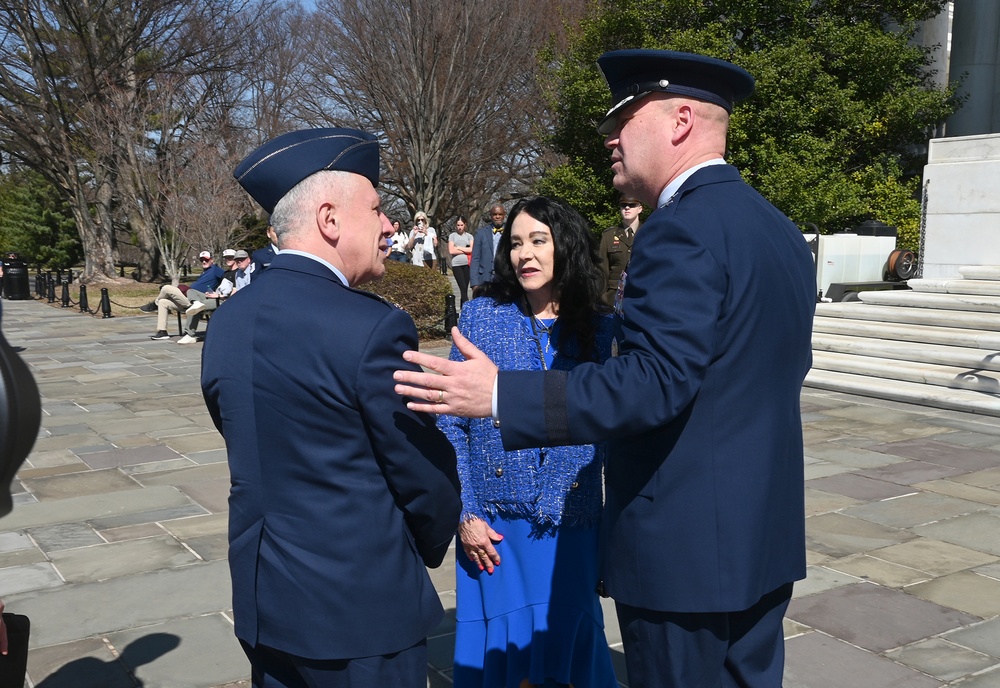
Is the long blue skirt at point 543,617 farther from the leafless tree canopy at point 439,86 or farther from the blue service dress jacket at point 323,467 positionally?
the leafless tree canopy at point 439,86

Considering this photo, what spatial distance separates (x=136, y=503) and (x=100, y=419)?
3.27m

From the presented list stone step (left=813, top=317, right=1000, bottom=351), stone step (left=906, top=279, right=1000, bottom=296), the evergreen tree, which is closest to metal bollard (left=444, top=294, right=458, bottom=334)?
stone step (left=813, top=317, right=1000, bottom=351)

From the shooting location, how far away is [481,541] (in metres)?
2.91

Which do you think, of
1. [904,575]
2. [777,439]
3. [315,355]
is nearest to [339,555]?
[315,355]

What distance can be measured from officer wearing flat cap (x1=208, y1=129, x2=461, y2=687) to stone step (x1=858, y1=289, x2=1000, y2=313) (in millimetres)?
10081

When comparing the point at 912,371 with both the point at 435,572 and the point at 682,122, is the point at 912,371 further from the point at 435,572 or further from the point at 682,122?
the point at 682,122

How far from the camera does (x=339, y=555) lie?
1938 millimetres

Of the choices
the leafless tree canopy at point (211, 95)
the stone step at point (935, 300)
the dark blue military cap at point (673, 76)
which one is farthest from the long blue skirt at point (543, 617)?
the leafless tree canopy at point (211, 95)

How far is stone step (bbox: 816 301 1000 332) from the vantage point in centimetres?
1027

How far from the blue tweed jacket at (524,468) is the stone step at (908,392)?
23.2 ft

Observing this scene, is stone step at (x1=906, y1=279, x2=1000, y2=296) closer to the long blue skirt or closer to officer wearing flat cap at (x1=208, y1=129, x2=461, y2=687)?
the long blue skirt

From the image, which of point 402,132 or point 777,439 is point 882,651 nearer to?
point 777,439

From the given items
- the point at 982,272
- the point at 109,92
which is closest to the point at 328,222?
the point at 982,272

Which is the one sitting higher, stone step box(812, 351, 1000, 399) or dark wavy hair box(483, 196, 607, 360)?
dark wavy hair box(483, 196, 607, 360)
